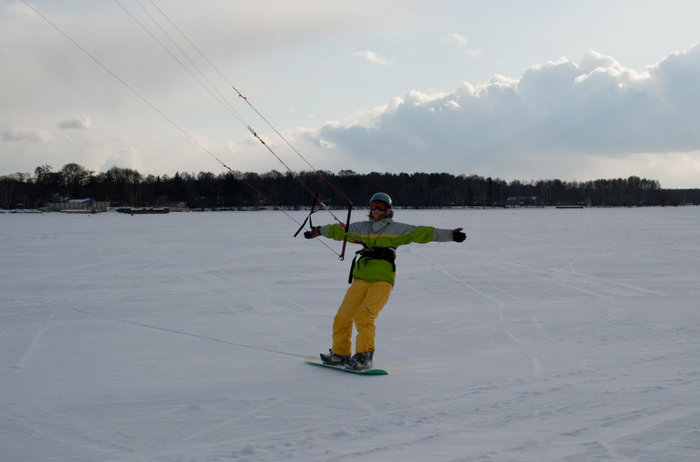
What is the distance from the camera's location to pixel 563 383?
4.73 meters

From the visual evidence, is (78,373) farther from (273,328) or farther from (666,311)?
(666,311)

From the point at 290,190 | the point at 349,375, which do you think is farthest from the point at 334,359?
the point at 290,190

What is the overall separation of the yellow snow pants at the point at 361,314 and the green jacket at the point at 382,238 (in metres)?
0.08

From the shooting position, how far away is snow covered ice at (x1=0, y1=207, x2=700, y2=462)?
3.55 meters

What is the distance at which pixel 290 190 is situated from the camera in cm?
13025

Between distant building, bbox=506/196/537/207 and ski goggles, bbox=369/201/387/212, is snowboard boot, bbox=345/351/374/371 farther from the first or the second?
distant building, bbox=506/196/537/207

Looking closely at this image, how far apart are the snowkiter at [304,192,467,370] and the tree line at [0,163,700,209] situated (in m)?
86.1

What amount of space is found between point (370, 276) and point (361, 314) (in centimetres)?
36

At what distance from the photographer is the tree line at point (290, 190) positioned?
116m

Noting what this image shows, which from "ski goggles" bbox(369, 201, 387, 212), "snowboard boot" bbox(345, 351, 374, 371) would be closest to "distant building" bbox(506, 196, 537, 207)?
"ski goggles" bbox(369, 201, 387, 212)

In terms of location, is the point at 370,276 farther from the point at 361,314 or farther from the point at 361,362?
the point at 361,362

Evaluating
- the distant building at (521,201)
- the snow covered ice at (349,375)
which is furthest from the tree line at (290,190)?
the snow covered ice at (349,375)

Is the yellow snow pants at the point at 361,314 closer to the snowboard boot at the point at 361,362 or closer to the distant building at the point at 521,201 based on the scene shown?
the snowboard boot at the point at 361,362

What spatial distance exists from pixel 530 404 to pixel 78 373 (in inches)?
155
